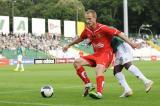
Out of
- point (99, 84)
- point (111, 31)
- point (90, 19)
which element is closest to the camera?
point (99, 84)

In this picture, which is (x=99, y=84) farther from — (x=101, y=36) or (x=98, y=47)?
(x=101, y=36)

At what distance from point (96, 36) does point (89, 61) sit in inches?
28.8

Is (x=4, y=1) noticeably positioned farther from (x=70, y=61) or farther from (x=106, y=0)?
(x=70, y=61)

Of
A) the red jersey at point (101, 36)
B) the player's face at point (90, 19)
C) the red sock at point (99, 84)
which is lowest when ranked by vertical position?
the red sock at point (99, 84)

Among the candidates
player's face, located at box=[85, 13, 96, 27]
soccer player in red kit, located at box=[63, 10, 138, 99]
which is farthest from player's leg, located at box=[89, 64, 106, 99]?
player's face, located at box=[85, 13, 96, 27]

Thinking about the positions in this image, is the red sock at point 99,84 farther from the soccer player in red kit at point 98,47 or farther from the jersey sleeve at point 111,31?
the jersey sleeve at point 111,31

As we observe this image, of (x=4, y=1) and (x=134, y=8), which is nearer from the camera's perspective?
(x=134, y=8)

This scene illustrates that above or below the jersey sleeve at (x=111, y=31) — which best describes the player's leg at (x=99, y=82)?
below

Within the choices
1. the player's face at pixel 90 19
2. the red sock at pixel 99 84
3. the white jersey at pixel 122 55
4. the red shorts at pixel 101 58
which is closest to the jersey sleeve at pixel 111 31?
the player's face at pixel 90 19

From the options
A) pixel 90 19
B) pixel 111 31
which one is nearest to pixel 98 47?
pixel 111 31

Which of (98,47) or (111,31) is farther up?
(111,31)

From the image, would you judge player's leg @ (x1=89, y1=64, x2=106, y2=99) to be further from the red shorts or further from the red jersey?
the red jersey

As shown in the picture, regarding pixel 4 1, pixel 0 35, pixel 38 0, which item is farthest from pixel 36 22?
pixel 38 0

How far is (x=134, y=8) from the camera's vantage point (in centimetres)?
11069
